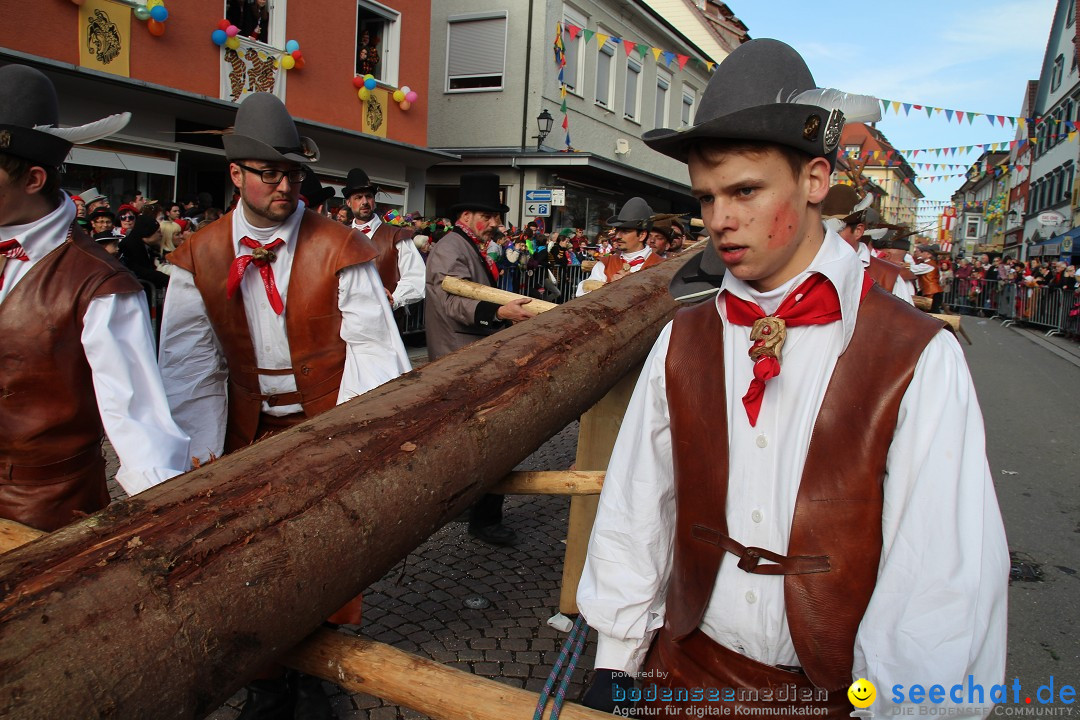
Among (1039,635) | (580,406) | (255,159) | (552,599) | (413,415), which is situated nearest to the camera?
(413,415)

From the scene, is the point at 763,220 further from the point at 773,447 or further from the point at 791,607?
the point at 791,607

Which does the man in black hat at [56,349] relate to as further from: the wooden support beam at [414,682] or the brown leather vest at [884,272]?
the brown leather vest at [884,272]

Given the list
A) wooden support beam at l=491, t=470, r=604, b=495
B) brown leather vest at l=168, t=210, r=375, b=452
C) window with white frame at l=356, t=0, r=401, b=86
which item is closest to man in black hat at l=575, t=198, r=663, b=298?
brown leather vest at l=168, t=210, r=375, b=452

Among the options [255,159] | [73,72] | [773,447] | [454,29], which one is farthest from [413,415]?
[454,29]

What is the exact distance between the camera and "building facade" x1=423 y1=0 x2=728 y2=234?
63.3 ft

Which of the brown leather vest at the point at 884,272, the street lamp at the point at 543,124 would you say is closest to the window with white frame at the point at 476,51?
the street lamp at the point at 543,124

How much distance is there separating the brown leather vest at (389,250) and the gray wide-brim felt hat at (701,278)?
6.34m

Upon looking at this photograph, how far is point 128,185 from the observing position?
1073 centimetres

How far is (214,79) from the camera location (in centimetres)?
1196

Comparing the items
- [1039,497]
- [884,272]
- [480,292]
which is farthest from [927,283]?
[480,292]

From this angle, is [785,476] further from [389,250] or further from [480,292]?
[389,250]

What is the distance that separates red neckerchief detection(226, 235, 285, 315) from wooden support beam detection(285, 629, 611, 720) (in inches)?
67.1

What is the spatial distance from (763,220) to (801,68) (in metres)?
0.32

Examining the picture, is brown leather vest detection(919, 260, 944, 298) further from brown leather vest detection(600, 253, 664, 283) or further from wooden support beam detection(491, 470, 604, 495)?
wooden support beam detection(491, 470, 604, 495)
